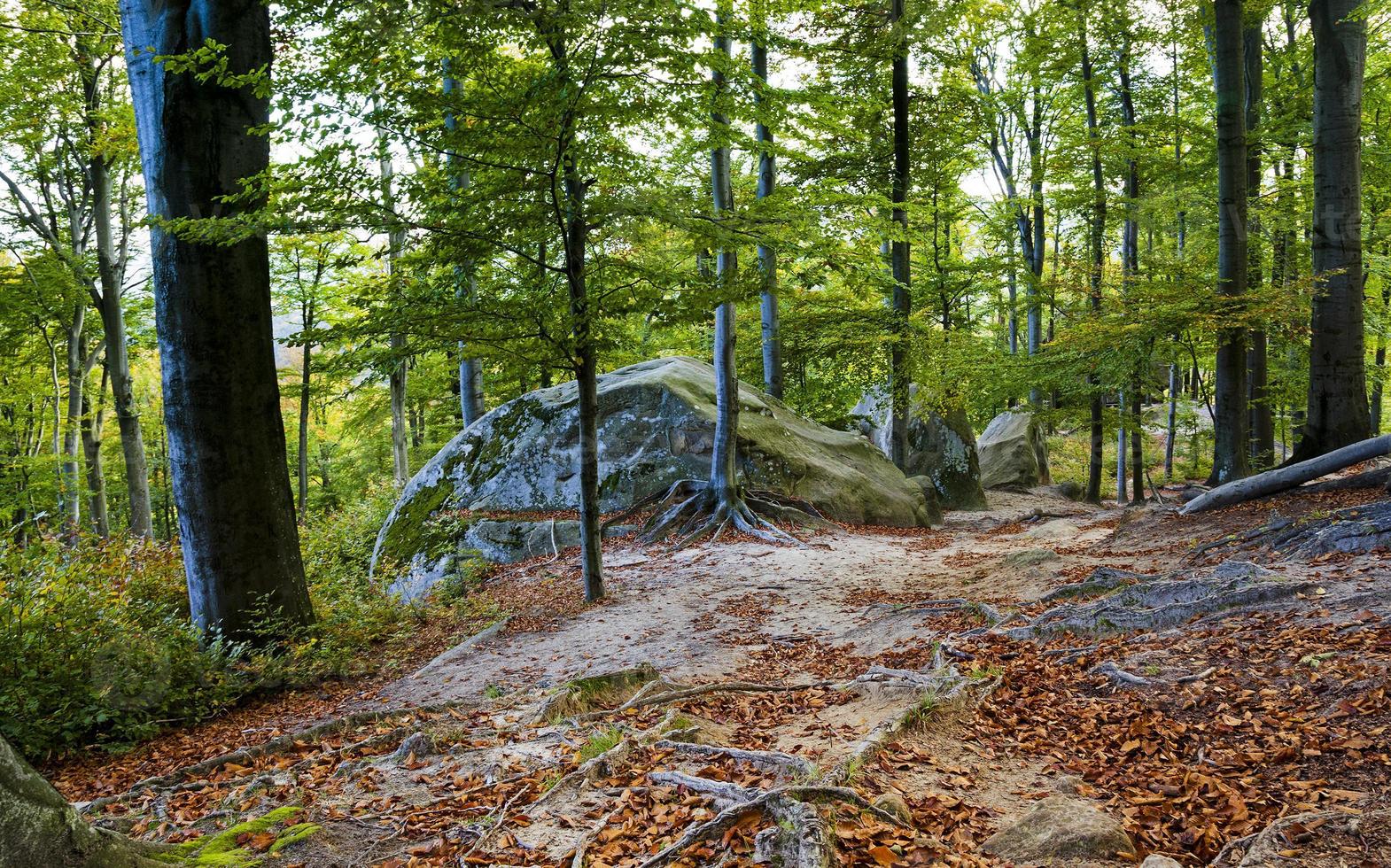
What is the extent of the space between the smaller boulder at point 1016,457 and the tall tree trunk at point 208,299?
1831 centimetres

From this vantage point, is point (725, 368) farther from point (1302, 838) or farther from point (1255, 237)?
point (1255, 237)

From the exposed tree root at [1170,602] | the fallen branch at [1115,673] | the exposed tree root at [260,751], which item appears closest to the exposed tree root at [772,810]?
the fallen branch at [1115,673]

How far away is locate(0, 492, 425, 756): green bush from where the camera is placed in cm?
479

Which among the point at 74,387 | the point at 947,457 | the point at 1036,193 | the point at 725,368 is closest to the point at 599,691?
the point at 725,368

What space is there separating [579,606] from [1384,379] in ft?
58.9

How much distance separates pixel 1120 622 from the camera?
16.5 ft

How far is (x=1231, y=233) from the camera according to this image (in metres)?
9.96

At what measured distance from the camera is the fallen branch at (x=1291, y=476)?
7.23 m

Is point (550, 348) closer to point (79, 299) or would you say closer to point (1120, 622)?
point (1120, 622)

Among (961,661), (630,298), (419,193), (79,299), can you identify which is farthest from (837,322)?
(79,299)

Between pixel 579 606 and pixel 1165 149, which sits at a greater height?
pixel 1165 149

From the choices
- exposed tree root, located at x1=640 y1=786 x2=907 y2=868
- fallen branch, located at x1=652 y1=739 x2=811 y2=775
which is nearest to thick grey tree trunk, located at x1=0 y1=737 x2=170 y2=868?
exposed tree root, located at x1=640 y1=786 x2=907 y2=868

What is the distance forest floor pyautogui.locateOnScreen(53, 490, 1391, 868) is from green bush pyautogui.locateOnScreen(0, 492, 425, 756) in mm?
332

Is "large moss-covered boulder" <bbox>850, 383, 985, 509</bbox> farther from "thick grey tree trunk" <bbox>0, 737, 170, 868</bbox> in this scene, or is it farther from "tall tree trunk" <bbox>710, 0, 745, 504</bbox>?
"thick grey tree trunk" <bbox>0, 737, 170, 868</bbox>
